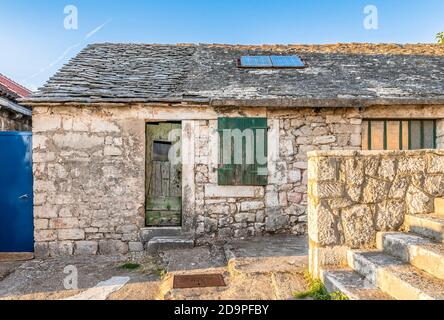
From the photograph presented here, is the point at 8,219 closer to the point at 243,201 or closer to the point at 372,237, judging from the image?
the point at 243,201

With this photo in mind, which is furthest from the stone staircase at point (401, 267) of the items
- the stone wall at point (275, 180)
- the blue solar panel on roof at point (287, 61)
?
the blue solar panel on roof at point (287, 61)

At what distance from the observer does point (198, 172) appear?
5.54m

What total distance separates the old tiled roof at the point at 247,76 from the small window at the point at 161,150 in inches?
32.1

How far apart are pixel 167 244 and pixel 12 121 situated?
559 cm

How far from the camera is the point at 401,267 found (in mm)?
2680

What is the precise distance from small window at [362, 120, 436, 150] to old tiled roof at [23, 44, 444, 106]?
51cm

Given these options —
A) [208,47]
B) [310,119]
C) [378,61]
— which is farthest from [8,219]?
[378,61]

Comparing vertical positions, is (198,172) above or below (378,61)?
below

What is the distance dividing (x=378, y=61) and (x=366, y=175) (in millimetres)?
5808

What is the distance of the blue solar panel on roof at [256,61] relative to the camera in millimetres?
7176

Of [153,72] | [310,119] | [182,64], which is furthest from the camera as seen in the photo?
[182,64]

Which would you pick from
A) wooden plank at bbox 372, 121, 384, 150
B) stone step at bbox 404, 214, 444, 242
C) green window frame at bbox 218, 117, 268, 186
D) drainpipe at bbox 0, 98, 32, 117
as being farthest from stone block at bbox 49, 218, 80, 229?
wooden plank at bbox 372, 121, 384, 150

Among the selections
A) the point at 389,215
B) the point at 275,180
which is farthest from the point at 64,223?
the point at 389,215

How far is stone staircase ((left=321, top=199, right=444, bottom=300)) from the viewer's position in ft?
7.86
